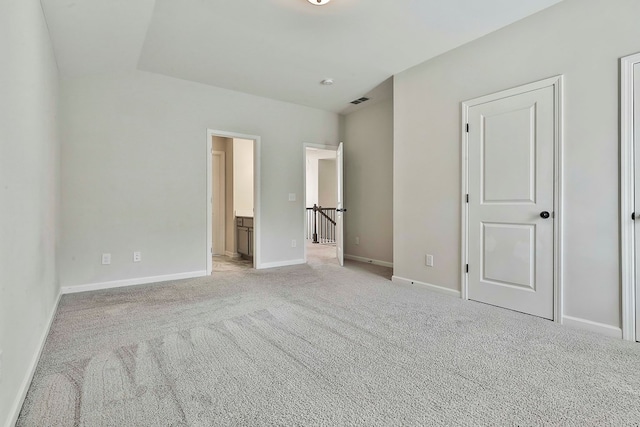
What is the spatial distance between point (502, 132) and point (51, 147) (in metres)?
→ 4.03

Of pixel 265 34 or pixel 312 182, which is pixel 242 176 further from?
pixel 312 182

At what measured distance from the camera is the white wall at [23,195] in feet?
4.34

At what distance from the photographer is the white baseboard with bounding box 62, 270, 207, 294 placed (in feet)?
11.4

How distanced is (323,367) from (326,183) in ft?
29.6

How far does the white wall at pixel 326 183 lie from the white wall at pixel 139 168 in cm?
571

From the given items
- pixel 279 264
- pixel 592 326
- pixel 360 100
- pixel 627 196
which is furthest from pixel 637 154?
pixel 279 264

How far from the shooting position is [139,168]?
385 cm

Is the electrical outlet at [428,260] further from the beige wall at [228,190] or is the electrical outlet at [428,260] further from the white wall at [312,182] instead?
the white wall at [312,182]

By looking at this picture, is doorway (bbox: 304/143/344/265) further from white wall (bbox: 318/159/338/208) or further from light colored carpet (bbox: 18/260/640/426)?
light colored carpet (bbox: 18/260/640/426)

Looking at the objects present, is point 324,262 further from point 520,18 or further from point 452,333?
point 520,18

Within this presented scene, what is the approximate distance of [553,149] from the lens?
2621mm

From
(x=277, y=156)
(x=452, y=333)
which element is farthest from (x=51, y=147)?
(x=452, y=333)

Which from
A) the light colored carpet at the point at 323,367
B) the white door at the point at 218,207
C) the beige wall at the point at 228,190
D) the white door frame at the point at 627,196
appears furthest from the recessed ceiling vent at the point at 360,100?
the light colored carpet at the point at 323,367

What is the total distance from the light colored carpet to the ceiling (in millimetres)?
2425
